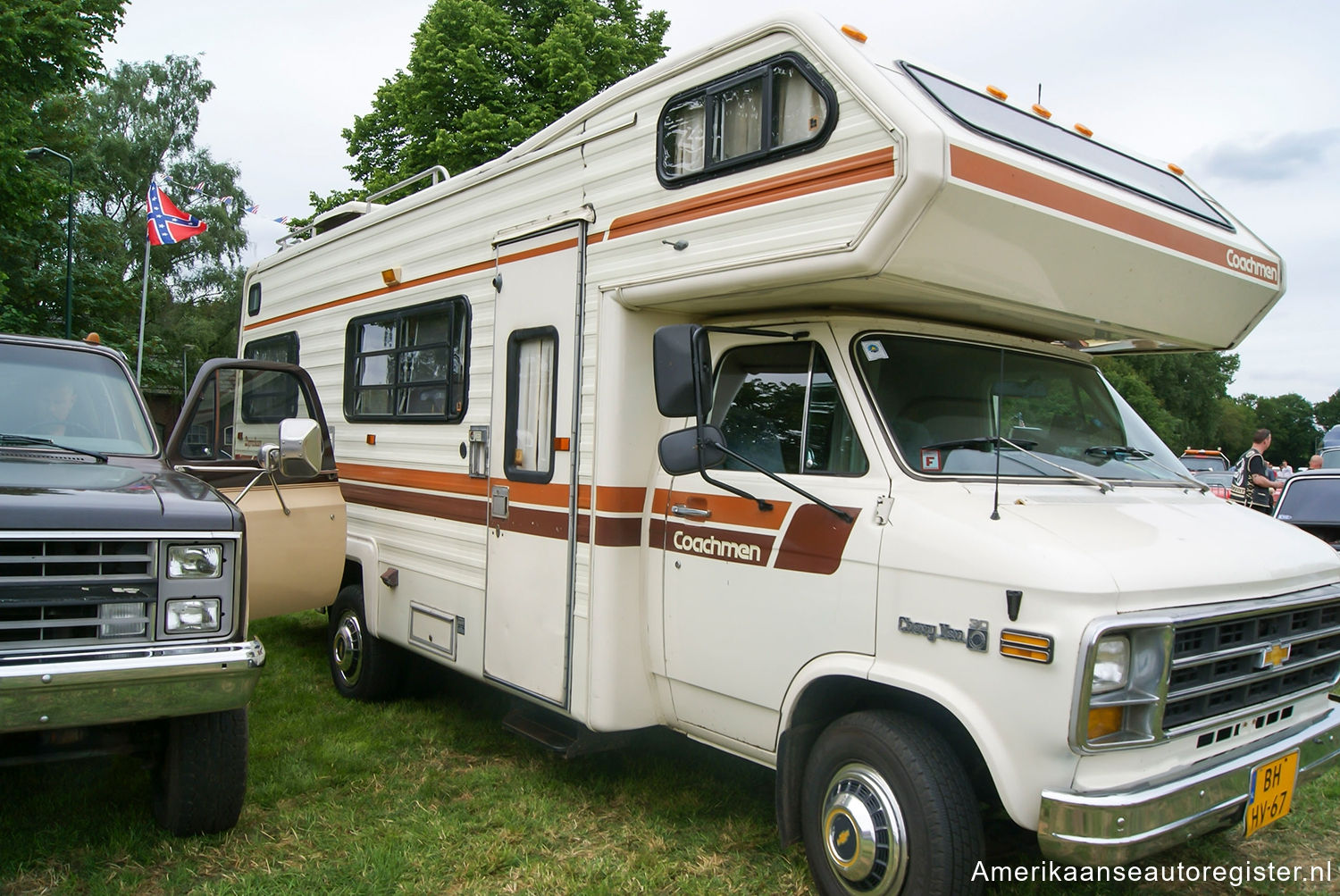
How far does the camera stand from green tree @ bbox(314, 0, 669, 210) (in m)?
17.4

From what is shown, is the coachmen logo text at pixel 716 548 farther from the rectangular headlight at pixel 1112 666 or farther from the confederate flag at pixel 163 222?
the confederate flag at pixel 163 222

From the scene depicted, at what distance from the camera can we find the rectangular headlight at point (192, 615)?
3678 millimetres

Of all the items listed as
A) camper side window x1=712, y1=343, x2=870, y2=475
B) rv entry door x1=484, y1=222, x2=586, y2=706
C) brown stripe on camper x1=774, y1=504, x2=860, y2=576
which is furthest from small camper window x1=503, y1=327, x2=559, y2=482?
brown stripe on camper x1=774, y1=504, x2=860, y2=576

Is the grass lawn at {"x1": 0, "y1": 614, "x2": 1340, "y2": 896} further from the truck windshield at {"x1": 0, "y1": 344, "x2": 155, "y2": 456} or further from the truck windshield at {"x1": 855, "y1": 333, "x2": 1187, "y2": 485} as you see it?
the truck windshield at {"x1": 0, "y1": 344, "x2": 155, "y2": 456}

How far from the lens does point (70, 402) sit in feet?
15.4

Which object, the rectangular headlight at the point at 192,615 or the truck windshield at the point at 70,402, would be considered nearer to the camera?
the rectangular headlight at the point at 192,615

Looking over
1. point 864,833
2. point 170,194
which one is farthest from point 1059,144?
point 170,194

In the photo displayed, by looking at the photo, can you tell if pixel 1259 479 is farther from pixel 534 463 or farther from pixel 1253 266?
pixel 534 463

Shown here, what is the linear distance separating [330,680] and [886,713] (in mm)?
4591

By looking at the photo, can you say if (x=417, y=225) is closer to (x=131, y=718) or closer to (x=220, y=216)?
(x=131, y=718)

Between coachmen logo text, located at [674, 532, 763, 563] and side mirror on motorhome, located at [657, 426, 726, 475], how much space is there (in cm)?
35

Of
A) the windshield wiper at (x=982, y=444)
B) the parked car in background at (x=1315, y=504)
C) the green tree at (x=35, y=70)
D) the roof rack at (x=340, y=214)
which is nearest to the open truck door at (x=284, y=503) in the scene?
the roof rack at (x=340, y=214)

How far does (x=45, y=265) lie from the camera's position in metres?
26.0

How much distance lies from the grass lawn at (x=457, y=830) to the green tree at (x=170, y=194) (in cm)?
3139
